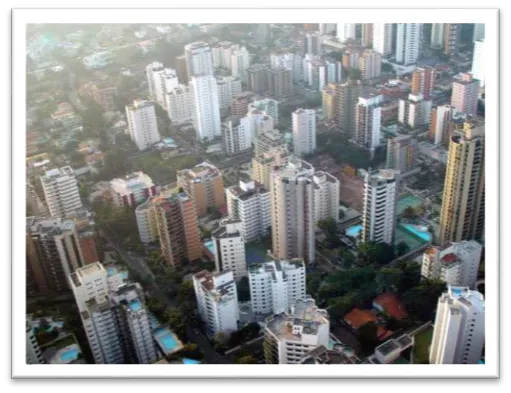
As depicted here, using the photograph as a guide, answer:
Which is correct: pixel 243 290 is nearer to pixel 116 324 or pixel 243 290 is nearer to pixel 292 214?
pixel 292 214

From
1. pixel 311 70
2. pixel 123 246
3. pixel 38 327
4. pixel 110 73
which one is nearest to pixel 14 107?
pixel 38 327

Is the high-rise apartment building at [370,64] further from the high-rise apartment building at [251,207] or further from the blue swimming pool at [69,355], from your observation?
the blue swimming pool at [69,355]

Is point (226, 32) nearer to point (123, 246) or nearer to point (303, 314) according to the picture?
point (123, 246)

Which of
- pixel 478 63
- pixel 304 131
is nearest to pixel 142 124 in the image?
pixel 304 131

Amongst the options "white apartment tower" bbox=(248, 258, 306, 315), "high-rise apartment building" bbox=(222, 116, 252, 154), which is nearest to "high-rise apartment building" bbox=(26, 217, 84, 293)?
"white apartment tower" bbox=(248, 258, 306, 315)

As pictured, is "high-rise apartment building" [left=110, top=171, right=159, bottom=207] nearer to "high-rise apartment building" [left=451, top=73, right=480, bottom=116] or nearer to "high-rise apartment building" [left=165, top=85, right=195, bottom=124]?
"high-rise apartment building" [left=165, top=85, right=195, bottom=124]

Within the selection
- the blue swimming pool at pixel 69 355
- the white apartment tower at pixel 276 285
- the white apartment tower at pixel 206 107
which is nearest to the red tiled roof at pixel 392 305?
the white apartment tower at pixel 276 285

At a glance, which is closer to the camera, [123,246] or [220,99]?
[123,246]
